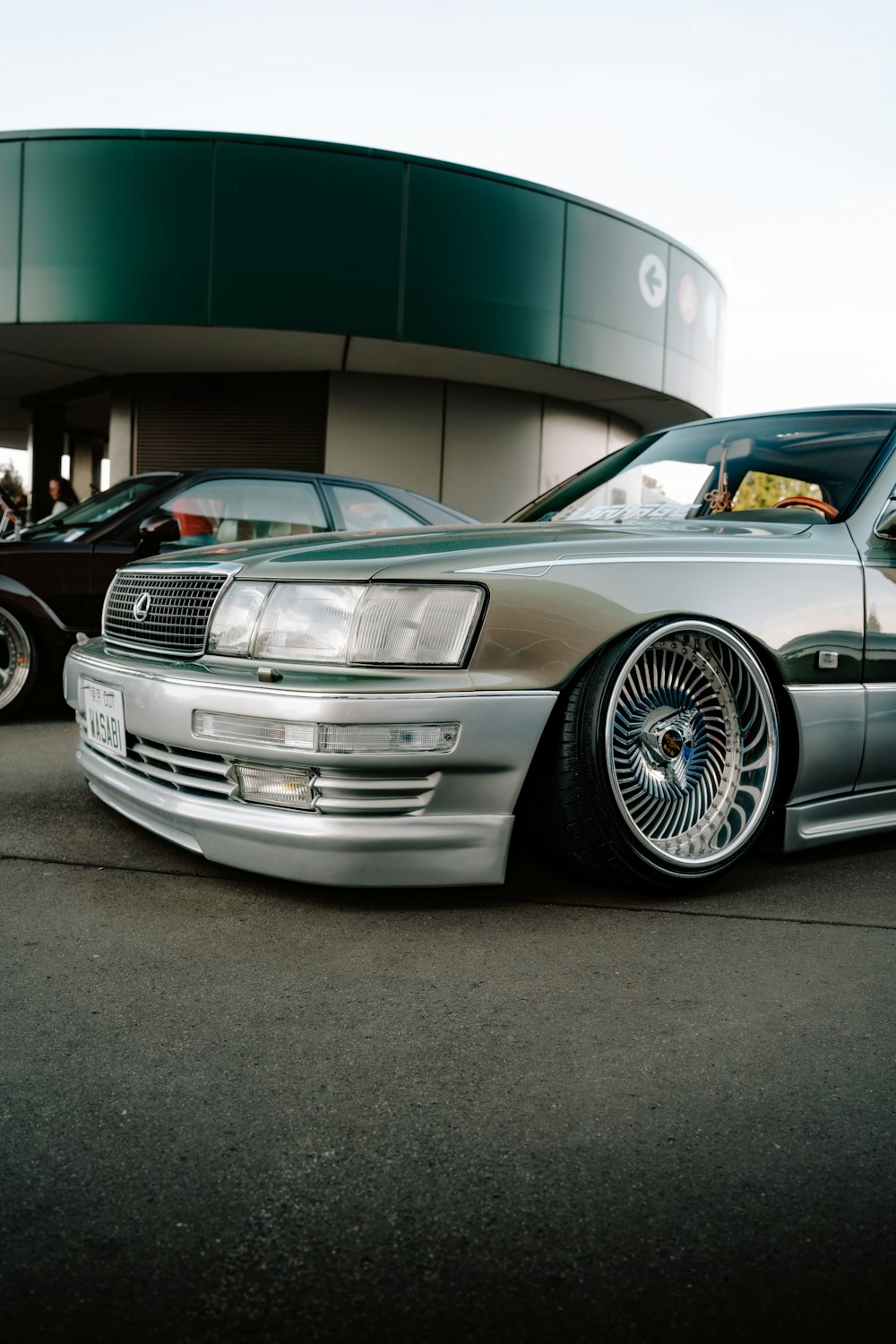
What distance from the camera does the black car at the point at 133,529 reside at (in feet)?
19.2

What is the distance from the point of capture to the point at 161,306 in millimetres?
11961

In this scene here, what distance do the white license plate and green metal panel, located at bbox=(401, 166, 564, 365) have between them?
Result: 998 cm

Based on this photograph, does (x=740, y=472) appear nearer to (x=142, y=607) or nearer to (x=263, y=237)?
(x=142, y=607)

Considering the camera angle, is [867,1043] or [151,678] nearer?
[867,1043]

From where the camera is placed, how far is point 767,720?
307 centimetres

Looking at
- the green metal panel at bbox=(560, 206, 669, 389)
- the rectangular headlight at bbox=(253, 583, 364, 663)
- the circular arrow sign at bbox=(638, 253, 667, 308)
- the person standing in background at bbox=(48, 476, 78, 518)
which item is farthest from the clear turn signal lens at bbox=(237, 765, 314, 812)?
the circular arrow sign at bbox=(638, 253, 667, 308)

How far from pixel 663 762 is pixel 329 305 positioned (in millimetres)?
10357

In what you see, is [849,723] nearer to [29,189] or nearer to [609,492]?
[609,492]

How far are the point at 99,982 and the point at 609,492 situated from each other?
253 centimetres

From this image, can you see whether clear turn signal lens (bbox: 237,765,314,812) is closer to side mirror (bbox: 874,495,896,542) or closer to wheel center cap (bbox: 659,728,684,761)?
wheel center cap (bbox: 659,728,684,761)

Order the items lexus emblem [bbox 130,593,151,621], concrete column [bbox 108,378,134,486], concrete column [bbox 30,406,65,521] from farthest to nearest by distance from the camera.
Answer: concrete column [bbox 30,406,65,521]
concrete column [bbox 108,378,134,486]
lexus emblem [bbox 130,593,151,621]

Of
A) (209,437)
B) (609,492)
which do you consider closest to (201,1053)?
(609,492)

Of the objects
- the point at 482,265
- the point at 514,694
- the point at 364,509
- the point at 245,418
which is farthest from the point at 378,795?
the point at 245,418

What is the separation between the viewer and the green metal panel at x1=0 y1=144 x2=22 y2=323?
12.0 metres
